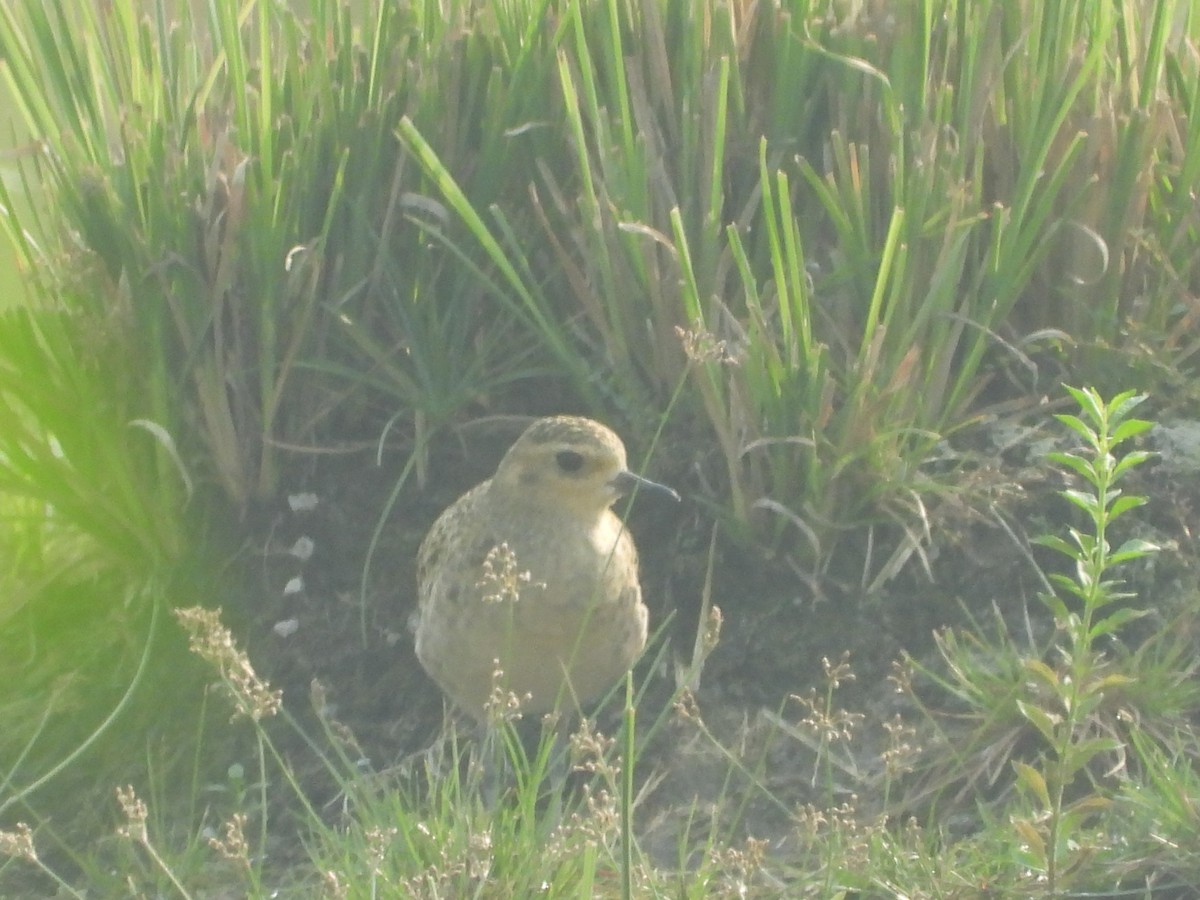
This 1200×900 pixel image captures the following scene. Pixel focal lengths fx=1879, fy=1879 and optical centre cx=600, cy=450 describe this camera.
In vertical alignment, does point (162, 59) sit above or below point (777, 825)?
above

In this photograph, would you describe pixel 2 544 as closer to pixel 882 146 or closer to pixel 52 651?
pixel 52 651

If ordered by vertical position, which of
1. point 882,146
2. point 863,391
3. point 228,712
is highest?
point 882,146

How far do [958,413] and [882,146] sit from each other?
637 millimetres

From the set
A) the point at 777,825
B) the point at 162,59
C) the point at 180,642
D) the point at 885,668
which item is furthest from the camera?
the point at 162,59

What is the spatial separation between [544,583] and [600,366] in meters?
0.79

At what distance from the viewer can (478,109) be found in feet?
14.8

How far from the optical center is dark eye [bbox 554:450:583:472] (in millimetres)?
3975

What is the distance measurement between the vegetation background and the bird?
0.67ft

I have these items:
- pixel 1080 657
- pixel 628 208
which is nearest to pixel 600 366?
pixel 628 208

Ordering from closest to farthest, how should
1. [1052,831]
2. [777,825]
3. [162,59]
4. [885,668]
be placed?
[1052,831] < [777,825] < [885,668] < [162,59]

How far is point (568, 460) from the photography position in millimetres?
3984

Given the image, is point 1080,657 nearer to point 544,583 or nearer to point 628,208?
point 544,583

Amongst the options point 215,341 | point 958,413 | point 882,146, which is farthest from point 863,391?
point 215,341

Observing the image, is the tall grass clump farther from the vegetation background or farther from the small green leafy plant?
the small green leafy plant
